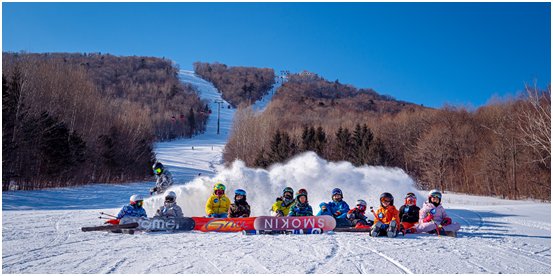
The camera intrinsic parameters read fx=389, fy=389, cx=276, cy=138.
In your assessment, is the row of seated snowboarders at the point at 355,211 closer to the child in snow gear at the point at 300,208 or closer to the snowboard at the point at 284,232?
the child in snow gear at the point at 300,208

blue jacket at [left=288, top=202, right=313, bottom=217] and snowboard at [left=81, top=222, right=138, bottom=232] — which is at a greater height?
blue jacket at [left=288, top=202, right=313, bottom=217]

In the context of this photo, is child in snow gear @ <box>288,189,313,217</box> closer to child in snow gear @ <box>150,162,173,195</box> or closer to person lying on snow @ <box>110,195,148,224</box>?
person lying on snow @ <box>110,195,148,224</box>

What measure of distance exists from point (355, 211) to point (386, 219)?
5.00 ft

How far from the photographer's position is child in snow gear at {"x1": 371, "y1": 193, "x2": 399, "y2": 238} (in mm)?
9719

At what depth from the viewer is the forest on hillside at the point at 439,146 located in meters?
34.0

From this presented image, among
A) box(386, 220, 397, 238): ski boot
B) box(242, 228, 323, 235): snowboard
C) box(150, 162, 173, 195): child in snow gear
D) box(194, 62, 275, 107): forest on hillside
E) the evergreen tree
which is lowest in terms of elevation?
box(242, 228, 323, 235): snowboard

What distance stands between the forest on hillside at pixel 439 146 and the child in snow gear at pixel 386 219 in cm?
2355

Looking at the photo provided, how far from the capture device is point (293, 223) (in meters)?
10.4

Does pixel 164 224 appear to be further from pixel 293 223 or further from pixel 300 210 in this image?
pixel 300 210

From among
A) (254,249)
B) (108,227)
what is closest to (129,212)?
(108,227)

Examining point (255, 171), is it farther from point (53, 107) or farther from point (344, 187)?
point (53, 107)

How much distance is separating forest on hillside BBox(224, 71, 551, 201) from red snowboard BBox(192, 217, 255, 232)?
2631cm

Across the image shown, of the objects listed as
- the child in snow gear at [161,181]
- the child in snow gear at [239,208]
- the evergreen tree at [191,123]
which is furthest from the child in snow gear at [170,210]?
the evergreen tree at [191,123]

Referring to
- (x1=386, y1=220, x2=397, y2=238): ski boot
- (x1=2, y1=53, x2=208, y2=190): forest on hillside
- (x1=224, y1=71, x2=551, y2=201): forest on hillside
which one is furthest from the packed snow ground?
(x1=224, y1=71, x2=551, y2=201): forest on hillside
